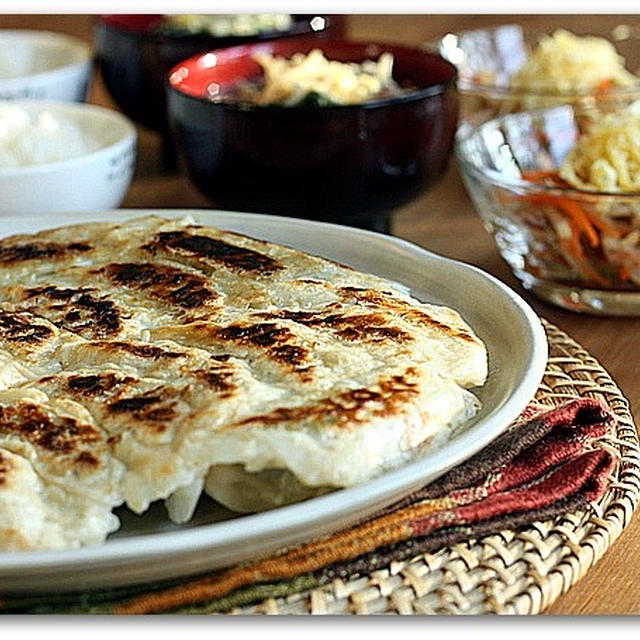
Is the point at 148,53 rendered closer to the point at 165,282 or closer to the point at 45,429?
the point at 165,282

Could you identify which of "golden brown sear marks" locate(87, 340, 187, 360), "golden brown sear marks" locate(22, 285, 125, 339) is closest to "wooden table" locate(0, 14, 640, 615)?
"golden brown sear marks" locate(87, 340, 187, 360)

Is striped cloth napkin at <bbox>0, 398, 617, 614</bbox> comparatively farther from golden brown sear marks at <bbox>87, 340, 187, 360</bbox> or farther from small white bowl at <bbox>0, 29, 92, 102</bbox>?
small white bowl at <bbox>0, 29, 92, 102</bbox>

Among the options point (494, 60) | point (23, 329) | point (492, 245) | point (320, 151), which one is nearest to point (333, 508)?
point (23, 329)

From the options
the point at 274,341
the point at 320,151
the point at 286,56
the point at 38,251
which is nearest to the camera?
the point at 274,341

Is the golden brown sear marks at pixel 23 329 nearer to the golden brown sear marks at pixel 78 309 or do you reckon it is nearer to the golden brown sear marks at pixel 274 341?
the golden brown sear marks at pixel 78 309

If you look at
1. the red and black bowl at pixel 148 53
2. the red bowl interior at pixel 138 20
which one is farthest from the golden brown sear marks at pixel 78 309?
the red bowl interior at pixel 138 20

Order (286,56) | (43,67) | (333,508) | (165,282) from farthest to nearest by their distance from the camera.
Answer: (43,67), (286,56), (165,282), (333,508)
